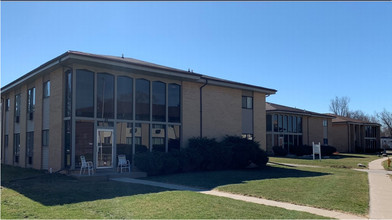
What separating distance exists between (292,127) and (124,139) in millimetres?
25610

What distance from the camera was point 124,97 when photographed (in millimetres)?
18000

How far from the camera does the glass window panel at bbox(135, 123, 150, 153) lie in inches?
724

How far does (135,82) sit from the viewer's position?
18453 millimetres

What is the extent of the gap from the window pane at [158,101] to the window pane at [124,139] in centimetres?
168

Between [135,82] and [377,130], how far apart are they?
52.5 metres

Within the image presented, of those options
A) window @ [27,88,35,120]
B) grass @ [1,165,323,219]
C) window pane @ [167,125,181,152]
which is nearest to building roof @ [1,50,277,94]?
window @ [27,88,35,120]

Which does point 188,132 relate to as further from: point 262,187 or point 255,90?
point 262,187

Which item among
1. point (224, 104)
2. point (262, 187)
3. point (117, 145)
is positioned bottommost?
point (262, 187)

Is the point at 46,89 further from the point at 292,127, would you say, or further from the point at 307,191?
the point at 292,127

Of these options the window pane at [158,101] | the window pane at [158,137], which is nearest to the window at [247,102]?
the window pane at [158,101]

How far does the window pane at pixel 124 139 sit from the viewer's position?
57.8 feet

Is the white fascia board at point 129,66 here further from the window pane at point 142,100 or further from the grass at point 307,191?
the grass at point 307,191

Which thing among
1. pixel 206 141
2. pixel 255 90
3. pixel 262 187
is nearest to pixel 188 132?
pixel 206 141

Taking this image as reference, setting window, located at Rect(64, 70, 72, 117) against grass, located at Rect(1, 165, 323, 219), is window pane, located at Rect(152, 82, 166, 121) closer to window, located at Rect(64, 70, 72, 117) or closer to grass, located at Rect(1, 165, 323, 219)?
window, located at Rect(64, 70, 72, 117)
